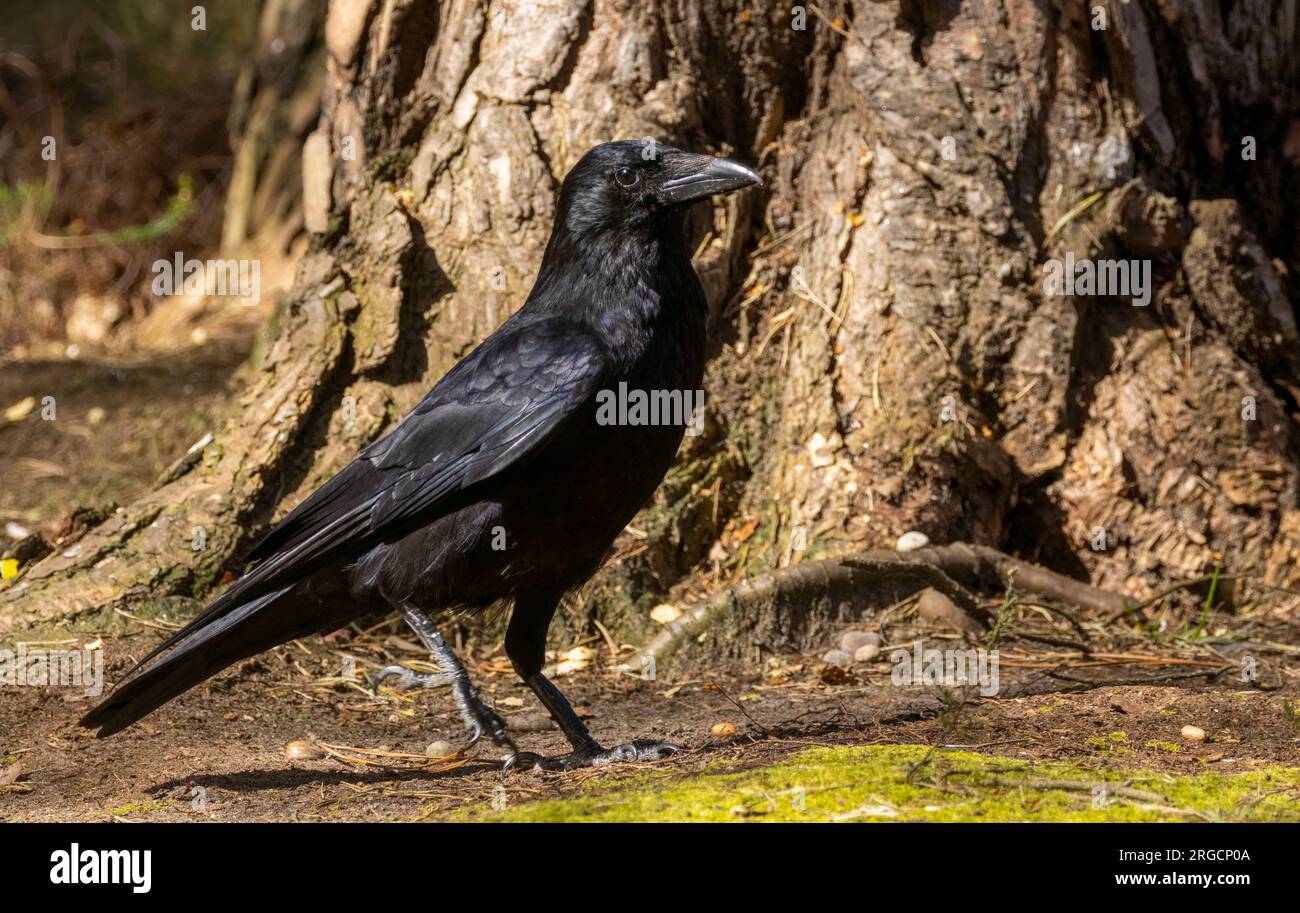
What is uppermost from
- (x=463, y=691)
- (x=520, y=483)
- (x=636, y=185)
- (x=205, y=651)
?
(x=636, y=185)

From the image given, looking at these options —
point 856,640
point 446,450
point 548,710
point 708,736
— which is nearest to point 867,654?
point 856,640

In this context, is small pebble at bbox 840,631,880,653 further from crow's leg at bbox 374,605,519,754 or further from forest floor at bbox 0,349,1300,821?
crow's leg at bbox 374,605,519,754

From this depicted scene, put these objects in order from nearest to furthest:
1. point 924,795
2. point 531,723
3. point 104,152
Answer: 1. point 924,795
2. point 531,723
3. point 104,152

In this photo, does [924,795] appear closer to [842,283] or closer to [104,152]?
Answer: [842,283]

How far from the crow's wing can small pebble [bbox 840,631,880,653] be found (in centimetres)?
169

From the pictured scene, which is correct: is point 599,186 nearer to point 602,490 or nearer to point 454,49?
point 602,490

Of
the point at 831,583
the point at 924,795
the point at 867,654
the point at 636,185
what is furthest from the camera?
the point at 831,583

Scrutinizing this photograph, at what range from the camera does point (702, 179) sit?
4.14 metres

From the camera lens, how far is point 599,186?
4254 millimetres

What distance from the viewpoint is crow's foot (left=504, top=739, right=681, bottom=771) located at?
150 inches

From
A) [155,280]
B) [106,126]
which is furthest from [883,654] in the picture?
[106,126]

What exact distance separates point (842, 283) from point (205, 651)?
2782mm

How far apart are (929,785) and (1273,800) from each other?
0.76 metres

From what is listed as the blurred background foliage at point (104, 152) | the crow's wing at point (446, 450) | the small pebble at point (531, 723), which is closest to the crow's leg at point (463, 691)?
the crow's wing at point (446, 450)
